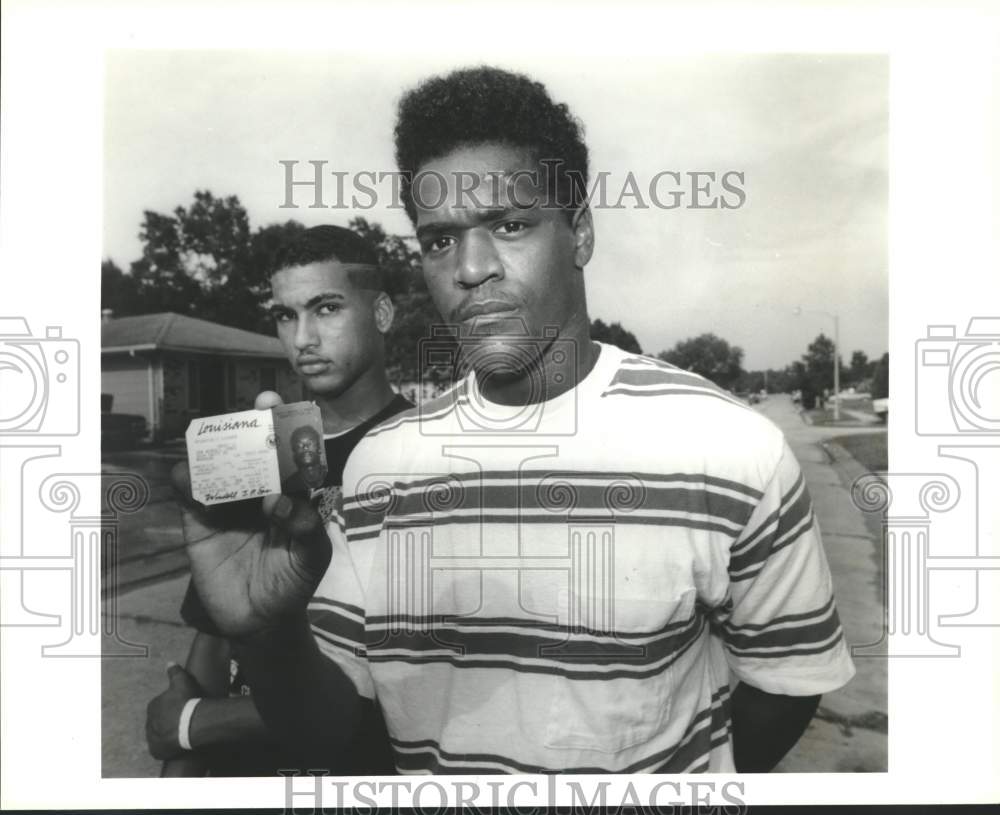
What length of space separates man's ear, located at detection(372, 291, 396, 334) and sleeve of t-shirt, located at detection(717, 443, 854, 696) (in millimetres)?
1095

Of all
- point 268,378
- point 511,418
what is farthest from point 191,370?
point 511,418

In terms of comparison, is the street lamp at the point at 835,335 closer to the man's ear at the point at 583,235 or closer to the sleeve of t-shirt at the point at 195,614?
the man's ear at the point at 583,235

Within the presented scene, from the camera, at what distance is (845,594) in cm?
238

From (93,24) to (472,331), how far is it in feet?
4.56

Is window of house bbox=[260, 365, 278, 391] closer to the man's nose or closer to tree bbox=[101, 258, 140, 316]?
tree bbox=[101, 258, 140, 316]

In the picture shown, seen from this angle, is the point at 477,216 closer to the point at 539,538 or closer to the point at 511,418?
the point at 511,418

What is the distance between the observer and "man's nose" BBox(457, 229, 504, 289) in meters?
2.26

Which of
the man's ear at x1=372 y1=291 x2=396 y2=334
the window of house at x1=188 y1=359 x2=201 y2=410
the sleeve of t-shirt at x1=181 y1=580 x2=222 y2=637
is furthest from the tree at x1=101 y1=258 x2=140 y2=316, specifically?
the sleeve of t-shirt at x1=181 y1=580 x2=222 y2=637

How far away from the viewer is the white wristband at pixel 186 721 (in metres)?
2.40

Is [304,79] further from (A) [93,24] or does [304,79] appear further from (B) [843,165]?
(B) [843,165]

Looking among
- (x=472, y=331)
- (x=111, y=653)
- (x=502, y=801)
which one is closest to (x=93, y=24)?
(x=472, y=331)

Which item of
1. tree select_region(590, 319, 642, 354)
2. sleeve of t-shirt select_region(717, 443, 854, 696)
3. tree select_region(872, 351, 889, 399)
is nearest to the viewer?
sleeve of t-shirt select_region(717, 443, 854, 696)

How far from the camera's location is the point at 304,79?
2.38 meters

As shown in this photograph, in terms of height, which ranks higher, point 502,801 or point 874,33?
point 874,33
